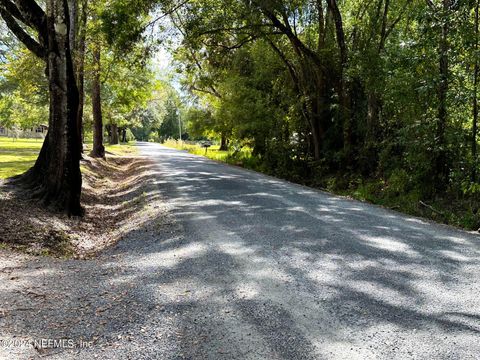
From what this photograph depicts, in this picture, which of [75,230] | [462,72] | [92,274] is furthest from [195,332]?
[462,72]

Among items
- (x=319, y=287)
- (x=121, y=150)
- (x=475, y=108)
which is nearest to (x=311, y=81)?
(x=475, y=108)

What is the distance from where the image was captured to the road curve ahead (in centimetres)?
334

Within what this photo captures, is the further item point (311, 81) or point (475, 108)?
point (311, 81)

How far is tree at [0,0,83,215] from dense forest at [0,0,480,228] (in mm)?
28

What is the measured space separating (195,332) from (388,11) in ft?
47.4

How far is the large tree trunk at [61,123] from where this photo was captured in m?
8.66

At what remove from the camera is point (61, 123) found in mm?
8953

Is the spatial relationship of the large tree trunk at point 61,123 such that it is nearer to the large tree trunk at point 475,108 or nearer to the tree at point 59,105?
the tree at point 59,105

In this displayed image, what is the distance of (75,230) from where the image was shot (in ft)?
27.0

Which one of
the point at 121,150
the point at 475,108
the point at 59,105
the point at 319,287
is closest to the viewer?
the point at 319,287

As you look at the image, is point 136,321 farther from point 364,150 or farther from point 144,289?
point 364,150

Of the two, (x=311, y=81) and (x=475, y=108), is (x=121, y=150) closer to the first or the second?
(x=311, y=81)

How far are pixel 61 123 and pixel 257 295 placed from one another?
6600mm

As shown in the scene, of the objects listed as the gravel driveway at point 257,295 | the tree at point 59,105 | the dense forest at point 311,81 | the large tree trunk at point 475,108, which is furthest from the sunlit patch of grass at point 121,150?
the gravel driveway at point 257,295
